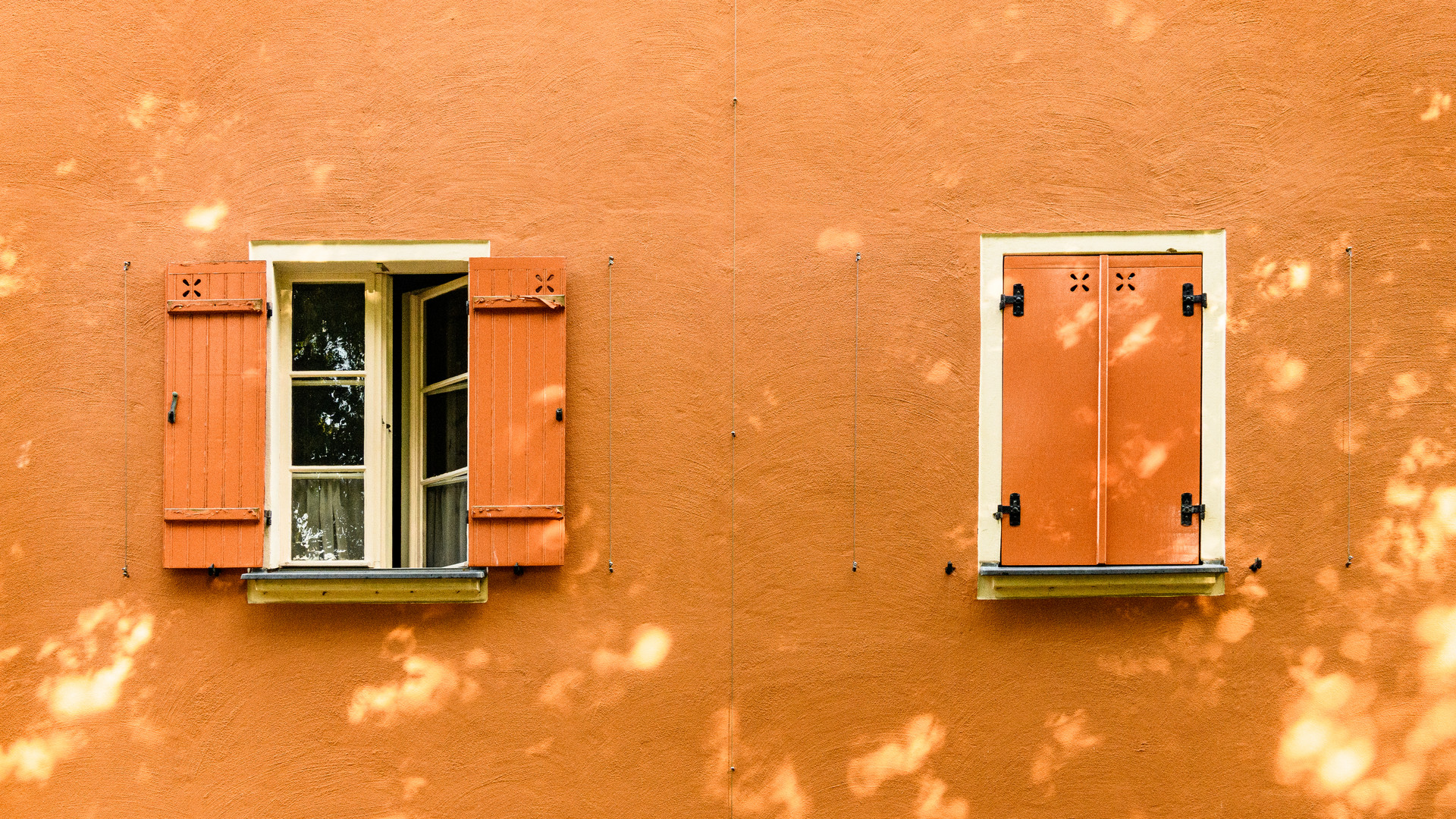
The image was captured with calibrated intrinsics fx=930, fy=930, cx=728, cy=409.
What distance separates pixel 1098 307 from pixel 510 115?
2.43m

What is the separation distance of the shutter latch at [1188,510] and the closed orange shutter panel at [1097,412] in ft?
0.05

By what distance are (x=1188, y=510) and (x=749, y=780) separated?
6.62ft

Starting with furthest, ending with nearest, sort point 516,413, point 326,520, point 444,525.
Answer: point 444,525 < point 326,520 < point 516,413

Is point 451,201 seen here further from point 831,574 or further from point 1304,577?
point 1304,577

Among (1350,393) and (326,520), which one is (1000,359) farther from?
(326,520)

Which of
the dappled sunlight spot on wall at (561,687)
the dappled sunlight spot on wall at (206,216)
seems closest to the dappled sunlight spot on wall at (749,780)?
the dappled sunlight spot on wall at (561,687)

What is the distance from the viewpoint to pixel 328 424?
150 inches

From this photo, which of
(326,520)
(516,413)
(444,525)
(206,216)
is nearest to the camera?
(516,413)

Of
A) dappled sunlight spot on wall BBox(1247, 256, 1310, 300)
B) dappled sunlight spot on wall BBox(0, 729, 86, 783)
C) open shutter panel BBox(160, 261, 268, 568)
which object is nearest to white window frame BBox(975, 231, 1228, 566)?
dappled sunlight spot on wall BBox(1247, 256, 1310, 300)

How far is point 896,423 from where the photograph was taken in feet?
12.0

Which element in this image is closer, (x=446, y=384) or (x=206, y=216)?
(x=206, y=216)

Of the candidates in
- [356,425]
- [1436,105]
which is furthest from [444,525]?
[1436,105]

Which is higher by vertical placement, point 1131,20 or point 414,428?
point 1131,20

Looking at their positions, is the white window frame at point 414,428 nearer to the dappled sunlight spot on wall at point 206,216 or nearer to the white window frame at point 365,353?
the white window frame at point 365,353
